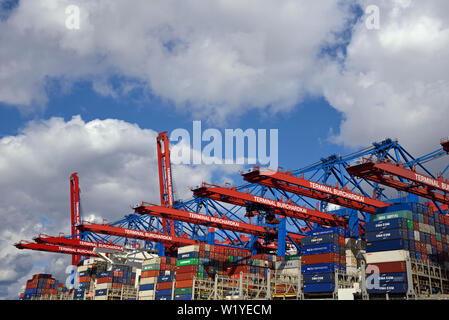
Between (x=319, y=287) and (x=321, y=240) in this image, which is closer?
(x=319, y=287)

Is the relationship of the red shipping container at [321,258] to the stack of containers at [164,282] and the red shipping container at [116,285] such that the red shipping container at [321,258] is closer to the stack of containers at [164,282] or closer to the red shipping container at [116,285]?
the stack of containers at [164,282]

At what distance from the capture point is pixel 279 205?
51.1 meters

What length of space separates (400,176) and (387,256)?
272 inches

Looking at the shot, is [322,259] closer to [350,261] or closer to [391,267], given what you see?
[350,261]

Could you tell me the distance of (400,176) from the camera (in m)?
37.8

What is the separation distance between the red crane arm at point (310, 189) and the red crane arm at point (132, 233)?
28262 mm

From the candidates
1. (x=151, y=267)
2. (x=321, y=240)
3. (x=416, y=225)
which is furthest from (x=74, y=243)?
(x=416, y=225)

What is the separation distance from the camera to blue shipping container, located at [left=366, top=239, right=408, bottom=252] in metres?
36.9

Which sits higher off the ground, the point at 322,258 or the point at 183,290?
the point at 322,258

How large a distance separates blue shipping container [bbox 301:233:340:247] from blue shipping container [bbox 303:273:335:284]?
3261 millimetres

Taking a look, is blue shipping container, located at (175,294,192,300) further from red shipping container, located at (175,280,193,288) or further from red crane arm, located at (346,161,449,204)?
red crane arm, located at (346,161,449,204)

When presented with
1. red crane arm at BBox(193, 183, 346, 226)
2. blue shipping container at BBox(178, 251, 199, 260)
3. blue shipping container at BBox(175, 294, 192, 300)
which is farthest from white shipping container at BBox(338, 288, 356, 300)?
blue shipping container at BBox(178, 251, 199, 260)
